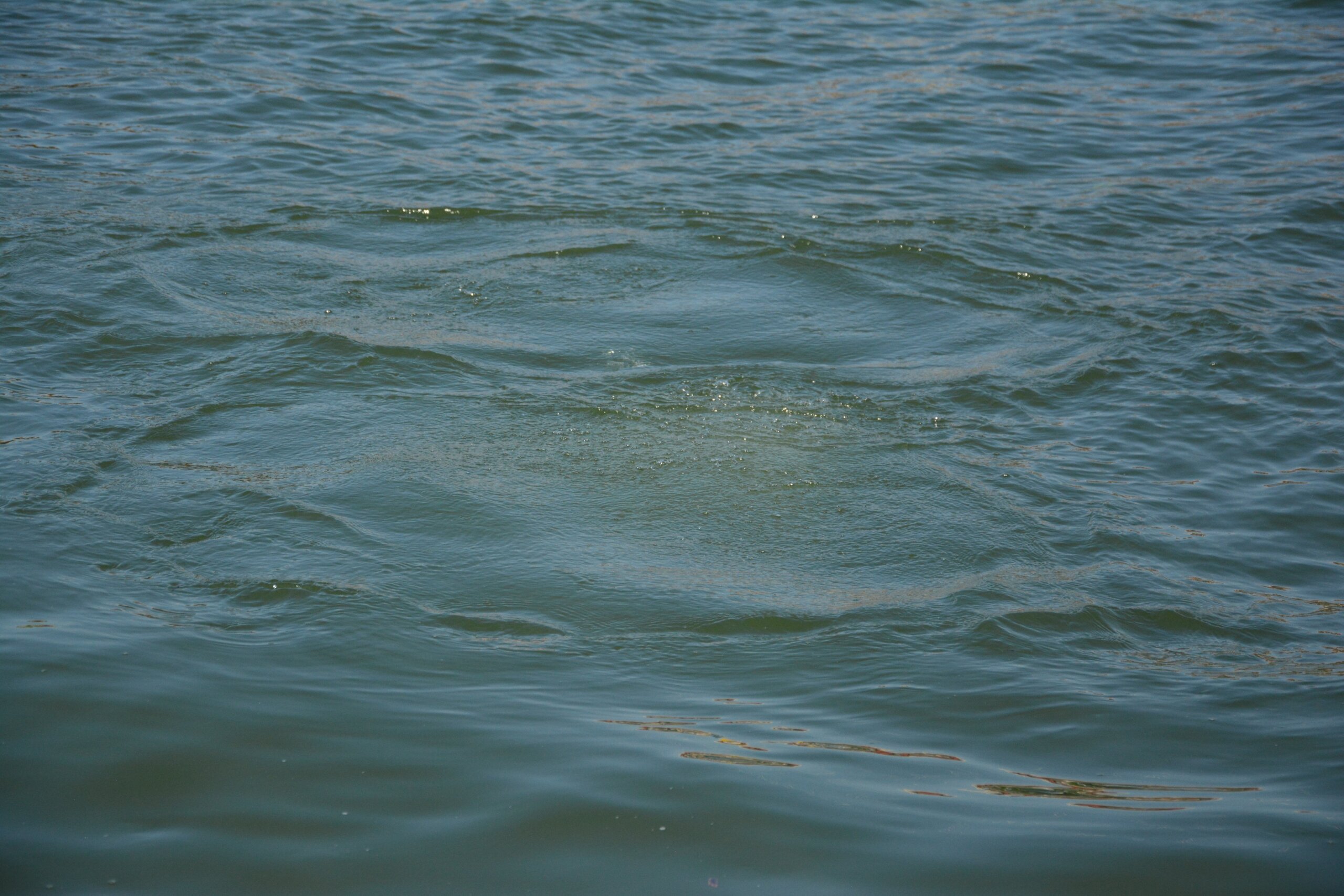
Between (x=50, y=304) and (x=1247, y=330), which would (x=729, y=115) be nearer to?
(x=1247, y=330)

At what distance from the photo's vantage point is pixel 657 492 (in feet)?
16.0

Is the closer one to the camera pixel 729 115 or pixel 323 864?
pixel 323 864

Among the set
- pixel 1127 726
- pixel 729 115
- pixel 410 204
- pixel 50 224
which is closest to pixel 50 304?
pixel 50 224

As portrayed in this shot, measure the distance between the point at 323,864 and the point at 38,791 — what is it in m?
0.74

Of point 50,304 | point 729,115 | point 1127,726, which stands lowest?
point 1127,726

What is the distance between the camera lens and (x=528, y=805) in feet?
9.18

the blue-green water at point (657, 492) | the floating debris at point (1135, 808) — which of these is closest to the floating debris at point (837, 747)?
the blue-green water at point (657, 492)

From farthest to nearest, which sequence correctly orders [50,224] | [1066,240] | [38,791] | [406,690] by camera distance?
[1066,240] < [50,224] < [406,690] < [38,791]

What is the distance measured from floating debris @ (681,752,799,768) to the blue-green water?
0.02 metres

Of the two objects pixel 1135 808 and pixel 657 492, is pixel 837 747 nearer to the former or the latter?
pixel 1135 808

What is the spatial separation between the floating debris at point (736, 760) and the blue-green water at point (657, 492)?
0.02m

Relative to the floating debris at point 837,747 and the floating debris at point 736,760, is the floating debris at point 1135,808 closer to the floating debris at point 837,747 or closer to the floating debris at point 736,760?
the floating debris at point 837,747

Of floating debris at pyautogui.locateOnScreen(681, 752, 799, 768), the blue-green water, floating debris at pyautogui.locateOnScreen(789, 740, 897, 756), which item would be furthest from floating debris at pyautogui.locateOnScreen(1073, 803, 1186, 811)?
floating debris at pyautogui.locateOnScreen(681, 752, 799, 768)

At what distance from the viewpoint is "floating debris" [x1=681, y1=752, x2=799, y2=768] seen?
119 inches
